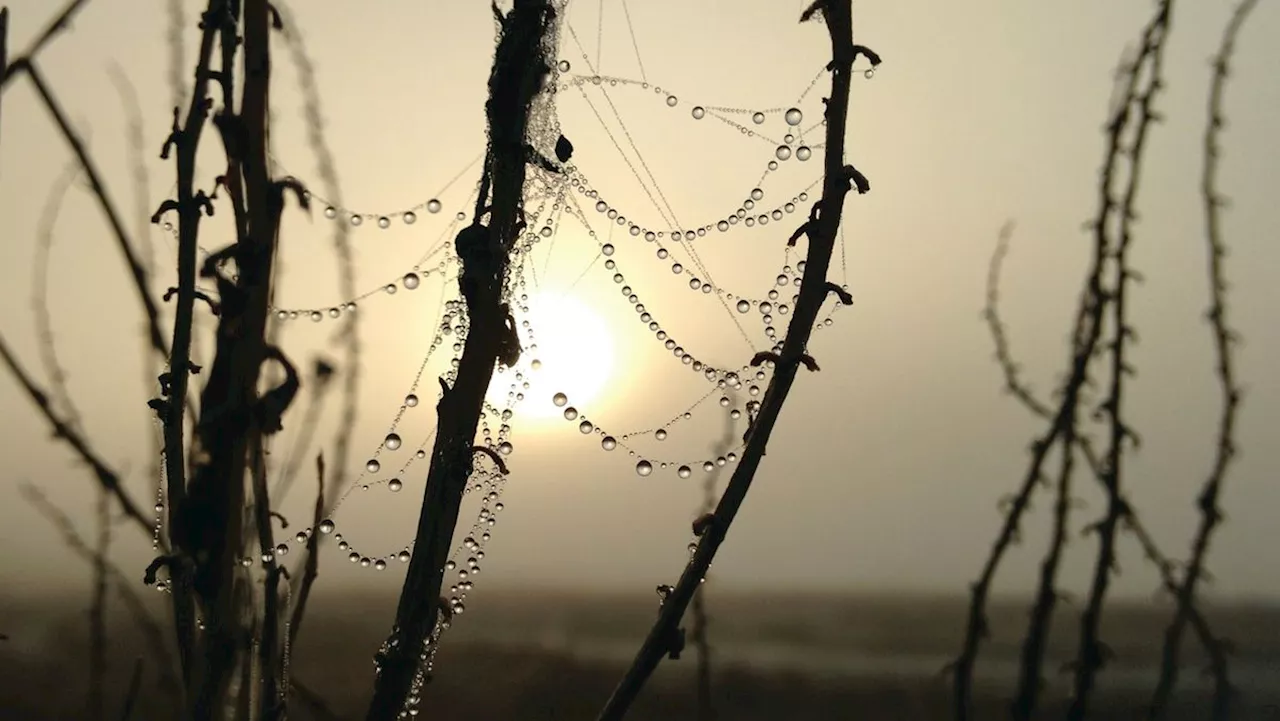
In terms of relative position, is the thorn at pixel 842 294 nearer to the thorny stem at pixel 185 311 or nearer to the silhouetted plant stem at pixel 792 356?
the silhouetted plant stem at pixel 792 356

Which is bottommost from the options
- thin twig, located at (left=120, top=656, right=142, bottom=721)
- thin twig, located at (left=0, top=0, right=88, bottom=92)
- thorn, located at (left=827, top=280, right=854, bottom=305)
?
thin twig, located at (left=120, top=656, right=142, bottom=721)

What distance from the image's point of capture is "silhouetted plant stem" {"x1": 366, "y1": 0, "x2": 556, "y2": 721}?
0.67 meters

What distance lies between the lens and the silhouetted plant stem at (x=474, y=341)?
671 mm

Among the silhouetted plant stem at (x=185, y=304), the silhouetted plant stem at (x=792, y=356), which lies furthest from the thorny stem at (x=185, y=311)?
the silhouetted plant stem at (x=792, y=356)

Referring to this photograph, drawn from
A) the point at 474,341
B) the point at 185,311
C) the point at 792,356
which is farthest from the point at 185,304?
the point at 792,356

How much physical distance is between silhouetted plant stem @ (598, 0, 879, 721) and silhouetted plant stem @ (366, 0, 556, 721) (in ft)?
0.47

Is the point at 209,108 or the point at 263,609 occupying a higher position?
the point at 209,108

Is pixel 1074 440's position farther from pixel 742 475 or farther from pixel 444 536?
pixel 444 536

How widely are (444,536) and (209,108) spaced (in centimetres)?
38

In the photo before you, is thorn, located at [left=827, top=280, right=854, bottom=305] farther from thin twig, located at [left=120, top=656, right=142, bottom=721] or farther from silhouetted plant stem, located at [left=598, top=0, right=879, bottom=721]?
thin twig, located at [left=120, top=656, right=142, bottom=721]

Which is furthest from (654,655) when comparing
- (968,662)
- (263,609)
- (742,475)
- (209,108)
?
(968,662)

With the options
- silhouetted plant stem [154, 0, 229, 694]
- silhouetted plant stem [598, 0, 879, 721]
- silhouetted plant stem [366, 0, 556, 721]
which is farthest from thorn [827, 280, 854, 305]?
silhouetted plant stem [154, 0, 229, 694]

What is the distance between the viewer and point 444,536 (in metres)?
0.67

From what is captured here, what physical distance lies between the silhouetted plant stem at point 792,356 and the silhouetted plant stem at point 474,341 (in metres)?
0.14
